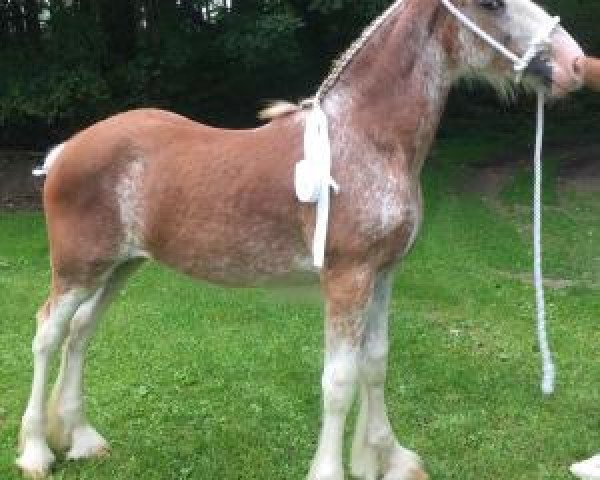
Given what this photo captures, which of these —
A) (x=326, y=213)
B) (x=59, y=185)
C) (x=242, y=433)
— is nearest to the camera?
(x=326, y=213)

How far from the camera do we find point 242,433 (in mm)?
4945

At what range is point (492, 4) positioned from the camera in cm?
359

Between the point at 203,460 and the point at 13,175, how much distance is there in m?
9.70

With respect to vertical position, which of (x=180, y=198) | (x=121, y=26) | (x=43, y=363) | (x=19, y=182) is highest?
(x=180, y=198)

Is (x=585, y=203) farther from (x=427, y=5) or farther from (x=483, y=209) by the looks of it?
(x=427, y=5)

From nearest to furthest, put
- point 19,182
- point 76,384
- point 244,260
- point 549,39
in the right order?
point 549,39 < point 244,260 < point 76,384 < point 19,182

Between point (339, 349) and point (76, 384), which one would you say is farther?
point (76, 384)

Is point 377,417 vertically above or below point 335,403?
below

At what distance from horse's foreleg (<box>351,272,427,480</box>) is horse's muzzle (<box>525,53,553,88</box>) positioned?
3.33ft

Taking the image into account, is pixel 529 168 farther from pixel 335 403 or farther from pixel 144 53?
pixel 335 403

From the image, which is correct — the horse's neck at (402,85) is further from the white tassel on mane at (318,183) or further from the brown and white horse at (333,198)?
the white tassel on mane at (318,183)

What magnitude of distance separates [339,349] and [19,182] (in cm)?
1033

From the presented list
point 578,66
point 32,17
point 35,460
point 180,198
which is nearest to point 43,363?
point 35,460

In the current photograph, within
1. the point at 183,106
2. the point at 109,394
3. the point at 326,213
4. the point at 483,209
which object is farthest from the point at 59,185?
the point at 183,106
